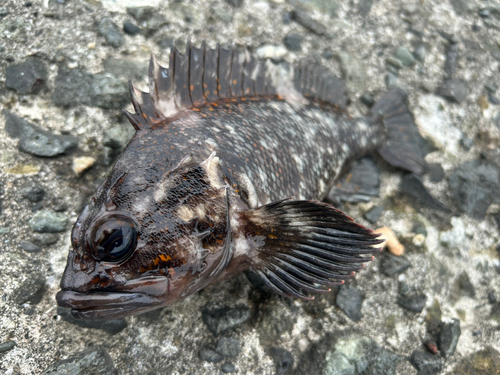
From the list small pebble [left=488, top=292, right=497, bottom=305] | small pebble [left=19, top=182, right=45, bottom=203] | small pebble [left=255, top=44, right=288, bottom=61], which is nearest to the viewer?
small pebble [left=19, top=182, right=45, bottom=203]

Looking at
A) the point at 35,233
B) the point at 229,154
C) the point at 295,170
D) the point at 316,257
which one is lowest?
the point at 35,233

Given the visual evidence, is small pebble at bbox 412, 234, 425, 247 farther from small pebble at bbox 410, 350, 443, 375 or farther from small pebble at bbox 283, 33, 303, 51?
small pebble at bbox 283, 33, 303, 51

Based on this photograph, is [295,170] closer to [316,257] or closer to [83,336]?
[316,257]

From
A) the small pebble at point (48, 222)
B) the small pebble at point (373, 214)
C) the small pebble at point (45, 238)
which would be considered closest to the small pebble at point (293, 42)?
the small pebble at point (373, 214)

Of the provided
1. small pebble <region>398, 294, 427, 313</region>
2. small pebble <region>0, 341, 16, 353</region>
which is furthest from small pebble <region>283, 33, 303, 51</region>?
small pebble <region>0, 341, 16, 353</region>

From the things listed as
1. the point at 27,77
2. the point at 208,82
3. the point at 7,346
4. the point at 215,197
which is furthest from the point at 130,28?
the point at 7,346

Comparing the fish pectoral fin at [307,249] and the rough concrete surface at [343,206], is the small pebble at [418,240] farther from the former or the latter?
the fish pectoral fin at [307,249]

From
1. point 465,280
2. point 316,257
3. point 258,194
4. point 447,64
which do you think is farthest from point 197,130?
point 447,64
